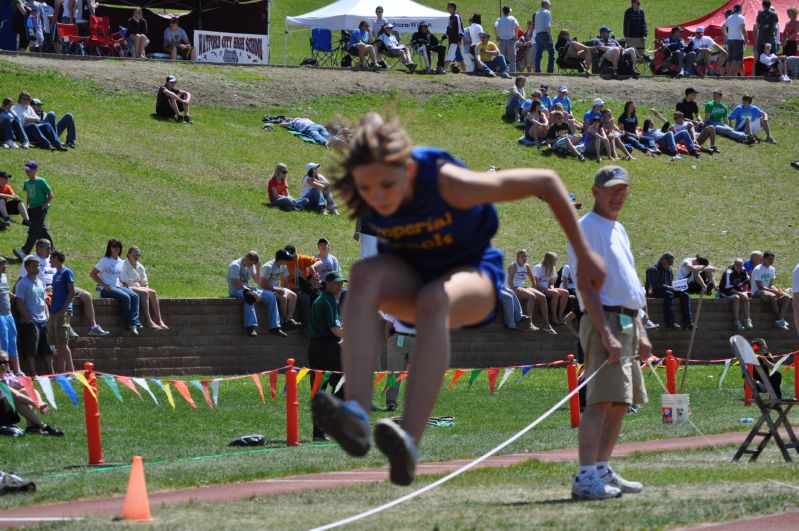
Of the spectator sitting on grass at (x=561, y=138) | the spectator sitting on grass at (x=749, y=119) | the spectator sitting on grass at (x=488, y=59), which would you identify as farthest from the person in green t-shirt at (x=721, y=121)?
the spectator sitting on grass at (x=488, y=59)

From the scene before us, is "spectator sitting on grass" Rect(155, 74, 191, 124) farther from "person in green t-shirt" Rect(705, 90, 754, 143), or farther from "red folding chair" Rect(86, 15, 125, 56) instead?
"person in green t-shirt" Rect(705, 90, 754, 143)

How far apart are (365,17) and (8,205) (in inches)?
690

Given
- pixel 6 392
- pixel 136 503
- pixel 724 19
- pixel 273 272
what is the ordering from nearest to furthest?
pixel 136 503, pixel 6 392, pixel 273 272, pixel 724 19

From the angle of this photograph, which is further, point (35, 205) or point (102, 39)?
point (102, 39)

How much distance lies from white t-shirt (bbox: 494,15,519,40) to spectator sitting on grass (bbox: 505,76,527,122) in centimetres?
272

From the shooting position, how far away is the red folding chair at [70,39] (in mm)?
34719

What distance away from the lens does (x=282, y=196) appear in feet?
89.6

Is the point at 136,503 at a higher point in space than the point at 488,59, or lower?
lower

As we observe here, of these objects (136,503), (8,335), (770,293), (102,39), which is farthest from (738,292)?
(102,39)

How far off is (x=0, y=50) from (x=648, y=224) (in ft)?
57.1

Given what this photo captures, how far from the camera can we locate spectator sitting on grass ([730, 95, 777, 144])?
123 ft

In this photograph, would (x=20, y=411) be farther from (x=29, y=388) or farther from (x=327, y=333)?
(x=327, y=333)

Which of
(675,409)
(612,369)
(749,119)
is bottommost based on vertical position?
(675,409)

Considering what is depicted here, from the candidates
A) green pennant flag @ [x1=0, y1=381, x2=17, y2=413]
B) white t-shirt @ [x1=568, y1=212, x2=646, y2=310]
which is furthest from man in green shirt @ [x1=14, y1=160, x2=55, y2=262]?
white t-shirt @ [x1=568, y1=212, x2=646, y2=310]
